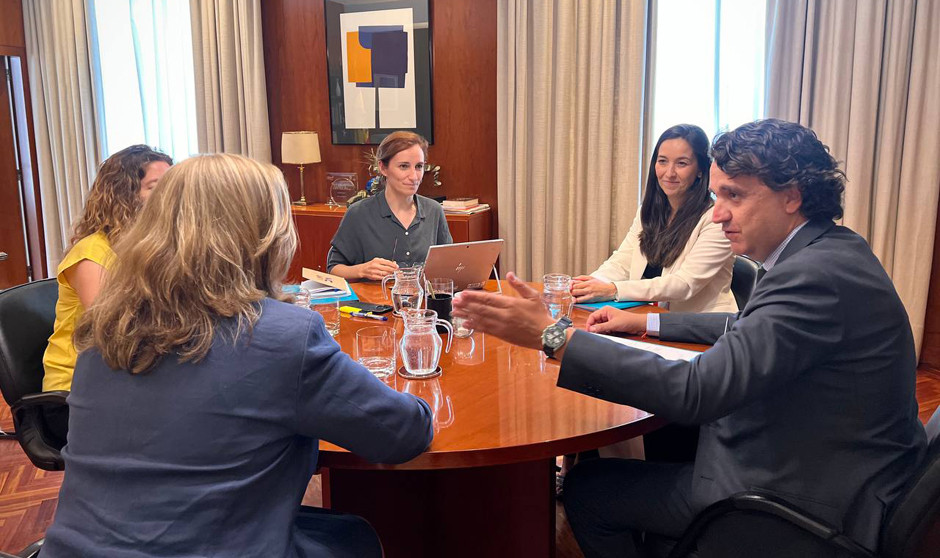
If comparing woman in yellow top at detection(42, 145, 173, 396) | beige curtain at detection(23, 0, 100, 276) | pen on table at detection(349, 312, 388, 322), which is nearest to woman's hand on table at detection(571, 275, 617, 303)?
pen on table at detection(349, 312, 388, 322)

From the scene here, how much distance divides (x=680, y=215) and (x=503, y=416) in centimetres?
155

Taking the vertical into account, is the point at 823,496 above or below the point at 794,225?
below

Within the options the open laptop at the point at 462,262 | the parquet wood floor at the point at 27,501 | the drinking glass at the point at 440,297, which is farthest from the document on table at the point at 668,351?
the parquet wood floor at the point at 27,501

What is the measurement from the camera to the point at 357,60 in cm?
502

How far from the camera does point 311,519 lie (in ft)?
4.85

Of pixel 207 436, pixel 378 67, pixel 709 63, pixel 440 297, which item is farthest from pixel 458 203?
pixel 207 436

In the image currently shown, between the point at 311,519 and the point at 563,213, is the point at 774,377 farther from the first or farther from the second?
the point at 563,213

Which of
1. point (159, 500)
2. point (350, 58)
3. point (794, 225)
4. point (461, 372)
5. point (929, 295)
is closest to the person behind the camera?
point (159, 500)

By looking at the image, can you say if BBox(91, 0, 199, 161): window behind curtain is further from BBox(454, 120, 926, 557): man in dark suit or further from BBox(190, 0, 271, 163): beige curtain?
BBox(454, 120, 926, 557): man in dark suit

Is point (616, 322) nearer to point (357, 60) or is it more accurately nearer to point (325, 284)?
point (325, 284)

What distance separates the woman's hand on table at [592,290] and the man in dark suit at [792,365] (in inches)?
39.8

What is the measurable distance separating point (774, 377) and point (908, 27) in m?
3.24

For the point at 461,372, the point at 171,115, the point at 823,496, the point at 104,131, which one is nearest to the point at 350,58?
the point at 171,115

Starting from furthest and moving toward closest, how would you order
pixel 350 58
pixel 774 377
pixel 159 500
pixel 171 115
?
pixel 171 115 < pixel 350 58 < pixel 774 377 < pixel 159 500
